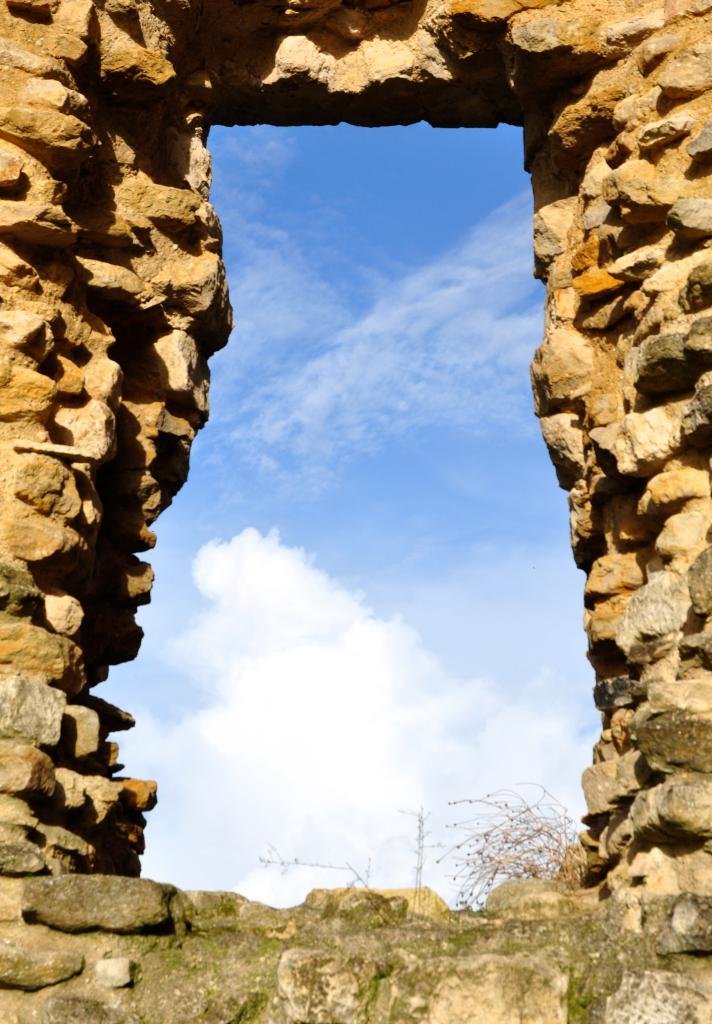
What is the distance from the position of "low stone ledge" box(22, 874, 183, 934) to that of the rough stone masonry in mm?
156

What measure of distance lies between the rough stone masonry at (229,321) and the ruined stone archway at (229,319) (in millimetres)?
12

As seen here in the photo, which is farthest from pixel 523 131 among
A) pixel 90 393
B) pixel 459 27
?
pixel 90 393

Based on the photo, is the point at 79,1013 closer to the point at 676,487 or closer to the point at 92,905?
the point at 92,905

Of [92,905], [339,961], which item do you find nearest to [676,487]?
[339,961]

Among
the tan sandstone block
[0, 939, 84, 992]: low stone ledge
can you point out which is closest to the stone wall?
[0, 939, 84, 992]: low stone ledge

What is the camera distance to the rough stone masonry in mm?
4676

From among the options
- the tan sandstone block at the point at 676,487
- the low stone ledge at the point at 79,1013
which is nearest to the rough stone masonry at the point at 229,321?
the tan sandstone block at the point at 676,487

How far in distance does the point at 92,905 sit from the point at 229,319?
134 inches

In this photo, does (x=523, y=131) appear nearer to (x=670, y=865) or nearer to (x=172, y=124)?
(x=172, y=124)

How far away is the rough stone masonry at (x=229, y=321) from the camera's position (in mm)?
4676

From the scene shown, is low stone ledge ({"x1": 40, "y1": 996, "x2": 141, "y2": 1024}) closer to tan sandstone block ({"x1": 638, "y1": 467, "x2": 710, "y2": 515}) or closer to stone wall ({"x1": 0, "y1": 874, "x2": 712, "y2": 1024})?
stone wall ({"x1": 0, "y1": 874, "x2": 712, "y2": 1024})

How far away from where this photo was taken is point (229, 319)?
669 centimetres

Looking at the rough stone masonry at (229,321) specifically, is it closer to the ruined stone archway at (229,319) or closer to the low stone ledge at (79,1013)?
the ruined stone archway at (229,319)

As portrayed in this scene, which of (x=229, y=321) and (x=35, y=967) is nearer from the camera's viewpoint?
(x=35, y=967)
